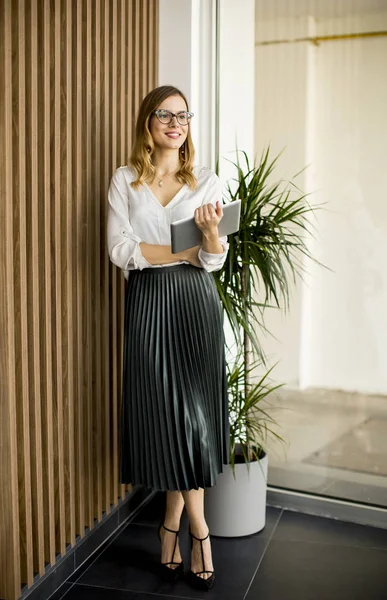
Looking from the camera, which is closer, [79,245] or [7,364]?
[7,364]

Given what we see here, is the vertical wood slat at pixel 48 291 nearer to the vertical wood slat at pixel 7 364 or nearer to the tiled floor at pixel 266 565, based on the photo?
the vertical wood slat at pixel 7 364

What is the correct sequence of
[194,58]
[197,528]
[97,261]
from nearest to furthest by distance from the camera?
[197,528] → [97,261] → [194,58]

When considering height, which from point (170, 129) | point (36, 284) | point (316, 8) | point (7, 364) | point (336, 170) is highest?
point (316, 8)

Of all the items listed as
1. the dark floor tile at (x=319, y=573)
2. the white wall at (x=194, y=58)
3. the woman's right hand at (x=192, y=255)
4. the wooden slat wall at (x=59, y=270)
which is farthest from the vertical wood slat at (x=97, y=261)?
the dark floor tile at (x=319, y=573)

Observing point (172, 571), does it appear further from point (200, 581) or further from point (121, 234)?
point (121, 234)

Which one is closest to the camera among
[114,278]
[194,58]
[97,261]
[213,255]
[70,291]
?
[213,255]

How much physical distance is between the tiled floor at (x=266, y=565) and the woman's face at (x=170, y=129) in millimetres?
1690

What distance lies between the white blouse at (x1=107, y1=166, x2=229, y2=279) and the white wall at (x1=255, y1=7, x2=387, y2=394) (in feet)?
2.90

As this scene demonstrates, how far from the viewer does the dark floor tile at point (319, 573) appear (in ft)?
9.13

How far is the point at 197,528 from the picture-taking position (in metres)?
2.88

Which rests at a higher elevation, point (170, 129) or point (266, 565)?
point (170, 129)

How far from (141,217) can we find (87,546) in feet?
4.54

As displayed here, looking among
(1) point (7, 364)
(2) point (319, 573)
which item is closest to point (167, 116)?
(1) point (7, 364)

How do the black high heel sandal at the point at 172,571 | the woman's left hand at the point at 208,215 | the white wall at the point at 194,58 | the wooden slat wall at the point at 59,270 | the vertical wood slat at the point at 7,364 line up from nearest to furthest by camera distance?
the vertical wood slat at the point at 7,364 < the wooden slat wall at the point at 59,270 < the woman's left hand at the point at 208,215 < the black high heel sandal at the point at 172,571 < the white wall at the point at 194,58
